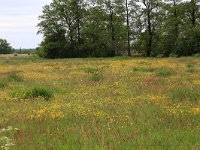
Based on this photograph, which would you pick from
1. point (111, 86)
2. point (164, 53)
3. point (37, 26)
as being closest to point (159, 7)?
point (164, 53)

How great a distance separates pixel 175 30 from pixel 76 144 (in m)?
55.8

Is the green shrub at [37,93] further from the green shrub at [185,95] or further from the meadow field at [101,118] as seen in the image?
the green shrub at [185,95]

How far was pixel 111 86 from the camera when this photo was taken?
1844 centimetres

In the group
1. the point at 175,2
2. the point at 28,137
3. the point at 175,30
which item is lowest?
the point at 28,137

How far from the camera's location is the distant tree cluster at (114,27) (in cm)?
6194

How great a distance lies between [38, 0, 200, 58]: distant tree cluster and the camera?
2438 inches

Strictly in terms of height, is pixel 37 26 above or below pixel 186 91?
above

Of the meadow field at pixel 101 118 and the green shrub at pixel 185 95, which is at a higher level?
the green shrub at pixel 185 95

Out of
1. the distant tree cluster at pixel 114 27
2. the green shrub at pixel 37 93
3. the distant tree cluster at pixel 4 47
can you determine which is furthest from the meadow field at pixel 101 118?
the distant tree cluster at pixel 4 47

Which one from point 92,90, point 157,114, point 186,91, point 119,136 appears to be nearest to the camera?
point 119,136

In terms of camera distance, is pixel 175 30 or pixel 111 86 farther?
pixel 175 30

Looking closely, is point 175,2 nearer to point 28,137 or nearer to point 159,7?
point 159,7

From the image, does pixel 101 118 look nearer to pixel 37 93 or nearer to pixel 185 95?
pixel 185 95

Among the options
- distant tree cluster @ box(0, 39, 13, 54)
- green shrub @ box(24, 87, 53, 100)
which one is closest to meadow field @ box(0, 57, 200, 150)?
green shrub @ box(24, 87, 53, 100)
